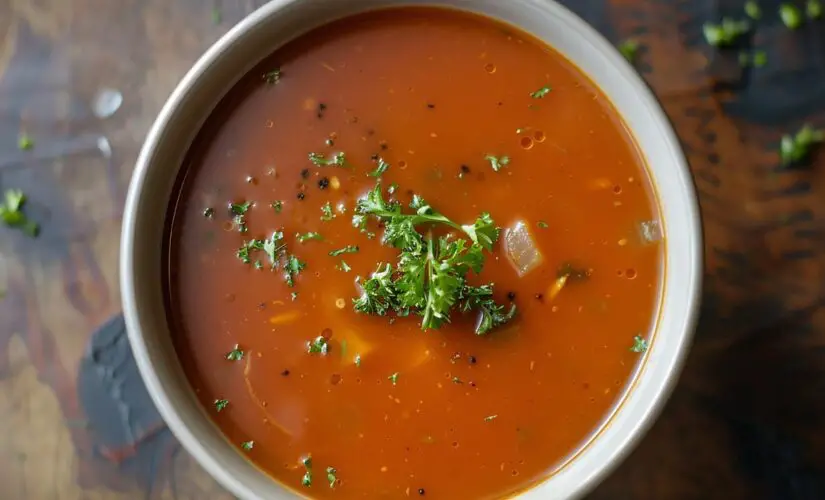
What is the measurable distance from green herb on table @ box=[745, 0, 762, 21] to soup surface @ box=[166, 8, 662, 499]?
0.67 m

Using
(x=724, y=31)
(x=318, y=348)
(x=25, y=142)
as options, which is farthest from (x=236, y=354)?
(x=724, y=31)

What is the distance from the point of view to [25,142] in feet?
7.90

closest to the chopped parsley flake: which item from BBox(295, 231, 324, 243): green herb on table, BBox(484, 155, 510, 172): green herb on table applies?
BBox(295, 231, 324, 243): green herb on table

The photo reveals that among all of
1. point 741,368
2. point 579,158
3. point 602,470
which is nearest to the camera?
point 602,470

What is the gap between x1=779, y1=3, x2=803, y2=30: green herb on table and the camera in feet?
7.70

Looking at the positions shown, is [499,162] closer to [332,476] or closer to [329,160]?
[329,160]

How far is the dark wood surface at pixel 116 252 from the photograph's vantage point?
2.26 m

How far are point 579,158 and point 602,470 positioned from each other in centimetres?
70

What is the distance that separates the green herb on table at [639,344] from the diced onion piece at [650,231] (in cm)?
23

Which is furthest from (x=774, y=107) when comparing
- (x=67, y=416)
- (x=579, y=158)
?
(x=67, y=416)

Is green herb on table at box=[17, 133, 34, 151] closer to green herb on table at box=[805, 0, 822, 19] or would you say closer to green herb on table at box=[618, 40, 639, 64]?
green herb on table at box=[618, 40, 639, 64]

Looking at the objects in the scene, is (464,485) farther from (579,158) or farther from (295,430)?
(579,158)

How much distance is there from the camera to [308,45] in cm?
205

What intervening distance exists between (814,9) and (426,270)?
132cm
